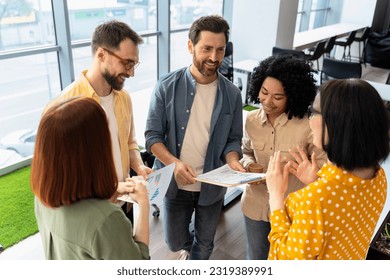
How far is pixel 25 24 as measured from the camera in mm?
3869

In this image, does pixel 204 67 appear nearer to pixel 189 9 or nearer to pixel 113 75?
pixel 113 75

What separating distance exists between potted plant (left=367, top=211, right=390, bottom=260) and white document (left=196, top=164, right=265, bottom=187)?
774 millimetres

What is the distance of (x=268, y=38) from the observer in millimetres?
6273

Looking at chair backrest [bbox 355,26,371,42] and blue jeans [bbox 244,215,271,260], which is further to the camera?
chair backrest [bbox 355,26,371,42]

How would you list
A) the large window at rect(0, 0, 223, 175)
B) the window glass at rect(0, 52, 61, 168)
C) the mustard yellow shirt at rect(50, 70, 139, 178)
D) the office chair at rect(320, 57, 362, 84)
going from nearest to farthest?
1. the mustard yellow shirt at rect(50, 70, 139, 178)
2. the large window at rect(0, 0, 223, 175)
3. the window glass at rect(0, 52, 61, 168)
4. the office chair at rect(320, 57, 362, 84)

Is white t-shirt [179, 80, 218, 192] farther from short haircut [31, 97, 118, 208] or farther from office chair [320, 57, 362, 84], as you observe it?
office chair [320, 57, 362, 84]

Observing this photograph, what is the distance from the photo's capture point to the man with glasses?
1677mm

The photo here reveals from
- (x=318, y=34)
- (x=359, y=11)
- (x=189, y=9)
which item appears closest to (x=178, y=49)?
(x=189, y=9)

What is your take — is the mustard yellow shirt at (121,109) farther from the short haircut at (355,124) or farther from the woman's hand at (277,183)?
the short haircut at (355,124)

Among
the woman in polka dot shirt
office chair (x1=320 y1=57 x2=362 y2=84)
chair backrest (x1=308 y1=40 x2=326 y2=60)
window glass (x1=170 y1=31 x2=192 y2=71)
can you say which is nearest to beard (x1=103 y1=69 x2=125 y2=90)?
the woman in polka dot shirt

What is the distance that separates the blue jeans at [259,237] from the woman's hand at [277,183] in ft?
1.91

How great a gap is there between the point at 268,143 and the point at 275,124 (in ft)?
0.36

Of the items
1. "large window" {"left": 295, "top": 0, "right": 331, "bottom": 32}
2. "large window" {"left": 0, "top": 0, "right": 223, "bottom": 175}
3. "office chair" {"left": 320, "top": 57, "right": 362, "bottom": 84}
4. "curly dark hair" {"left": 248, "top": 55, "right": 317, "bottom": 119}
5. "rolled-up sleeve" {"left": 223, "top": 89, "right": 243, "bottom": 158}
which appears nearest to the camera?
"curly dark hair" {"left": 248, "top": 55, "right": 317, "bottom": 119}

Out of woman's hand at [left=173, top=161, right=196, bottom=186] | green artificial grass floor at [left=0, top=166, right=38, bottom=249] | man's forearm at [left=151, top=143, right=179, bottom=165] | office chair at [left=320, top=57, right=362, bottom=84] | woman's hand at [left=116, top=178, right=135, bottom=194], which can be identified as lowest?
green artificial grass floor at [left=0, top=166, right=38, bottom=249]
